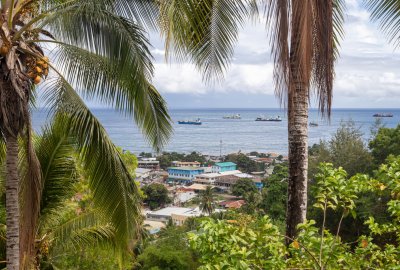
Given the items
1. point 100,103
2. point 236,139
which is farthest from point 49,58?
point 236,139

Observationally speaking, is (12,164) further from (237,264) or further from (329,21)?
(329,21)

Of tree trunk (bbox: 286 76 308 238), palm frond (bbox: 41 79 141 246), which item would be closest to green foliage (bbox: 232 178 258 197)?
palm frond (bbox: 41 79 141 246)

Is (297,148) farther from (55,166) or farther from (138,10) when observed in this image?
(55,166)

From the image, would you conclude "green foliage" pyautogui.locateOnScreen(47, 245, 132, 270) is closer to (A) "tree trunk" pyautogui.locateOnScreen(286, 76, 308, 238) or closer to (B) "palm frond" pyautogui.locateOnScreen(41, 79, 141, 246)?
(B) "palm frond" pyautogui.locateOnScreen(41, 79, 141, 246)

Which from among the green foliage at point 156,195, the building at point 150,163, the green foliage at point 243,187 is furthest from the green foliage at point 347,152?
the building at point 150,163

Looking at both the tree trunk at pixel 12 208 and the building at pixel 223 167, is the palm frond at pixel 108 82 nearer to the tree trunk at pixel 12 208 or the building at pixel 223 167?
the tree trunk at pixel 12 208

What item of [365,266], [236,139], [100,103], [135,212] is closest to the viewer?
[365,266]

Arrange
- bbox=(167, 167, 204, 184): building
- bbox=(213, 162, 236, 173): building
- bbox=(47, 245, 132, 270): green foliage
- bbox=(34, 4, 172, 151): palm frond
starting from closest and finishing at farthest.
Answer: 1. bbox=(34, 4, 172, 151): palm frond
2. bbox=(47, 245, 132, 270): green foliage
3. bbox=(167, 167, 204, 184): building
4. bbox=(213, 162, 236, 173): building
